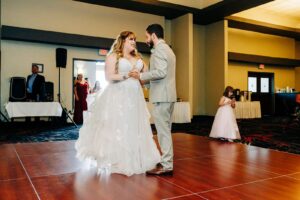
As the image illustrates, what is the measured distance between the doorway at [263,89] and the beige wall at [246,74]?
0.77 ft

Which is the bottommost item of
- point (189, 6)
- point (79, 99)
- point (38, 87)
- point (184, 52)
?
point (79, 99)

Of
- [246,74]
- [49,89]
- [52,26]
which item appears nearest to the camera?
[49,89]

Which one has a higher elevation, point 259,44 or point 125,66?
point 259,44

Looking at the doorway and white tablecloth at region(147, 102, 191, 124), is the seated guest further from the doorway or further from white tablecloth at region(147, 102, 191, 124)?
the doorway

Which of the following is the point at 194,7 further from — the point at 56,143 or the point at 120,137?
the point at 120,137

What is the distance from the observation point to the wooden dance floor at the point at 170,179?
224cm

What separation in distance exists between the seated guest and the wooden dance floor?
4115 mm

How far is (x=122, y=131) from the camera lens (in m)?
2.94

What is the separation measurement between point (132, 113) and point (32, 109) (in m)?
5.13

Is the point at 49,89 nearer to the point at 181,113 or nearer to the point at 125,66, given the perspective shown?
the point at 181,113

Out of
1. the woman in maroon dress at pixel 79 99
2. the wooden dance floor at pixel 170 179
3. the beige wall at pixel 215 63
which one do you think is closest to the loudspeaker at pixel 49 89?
the woman in maroon dress at pixel 79 99

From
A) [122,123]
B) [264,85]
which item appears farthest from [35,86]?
[264,85]

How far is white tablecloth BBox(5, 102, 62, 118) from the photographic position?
23.1 feet

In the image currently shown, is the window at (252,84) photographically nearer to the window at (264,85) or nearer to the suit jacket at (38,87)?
the window at (264,85)
